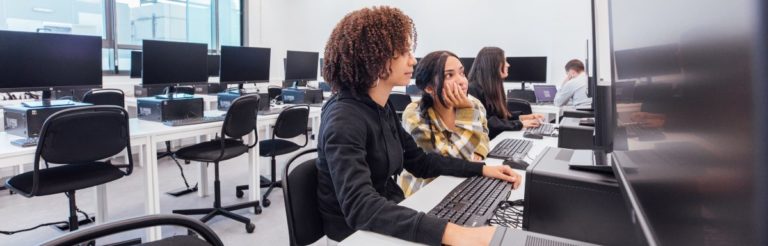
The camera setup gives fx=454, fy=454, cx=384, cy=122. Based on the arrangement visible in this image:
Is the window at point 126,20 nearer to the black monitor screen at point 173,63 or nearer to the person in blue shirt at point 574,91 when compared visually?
the black monitor screen at point 173,63

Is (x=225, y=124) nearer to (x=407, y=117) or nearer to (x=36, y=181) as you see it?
(x=36, y=181)

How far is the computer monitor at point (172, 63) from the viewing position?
256cm

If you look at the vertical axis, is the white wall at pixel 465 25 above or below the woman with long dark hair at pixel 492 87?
above

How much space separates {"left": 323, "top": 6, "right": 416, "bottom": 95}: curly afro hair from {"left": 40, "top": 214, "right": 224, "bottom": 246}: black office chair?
496 millimetres

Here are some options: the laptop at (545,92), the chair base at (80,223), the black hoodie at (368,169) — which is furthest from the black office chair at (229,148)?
the laptop at (545,92)

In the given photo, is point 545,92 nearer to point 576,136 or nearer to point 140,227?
point 576,136

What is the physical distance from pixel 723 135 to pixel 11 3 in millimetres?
5549

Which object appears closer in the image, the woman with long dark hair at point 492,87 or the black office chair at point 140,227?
the black office chair at point 140,227

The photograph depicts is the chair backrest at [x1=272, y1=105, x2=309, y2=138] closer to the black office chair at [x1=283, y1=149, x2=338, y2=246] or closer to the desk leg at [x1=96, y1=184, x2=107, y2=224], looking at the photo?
the desk leg at [x1=96, y1=184, x2=107, y2=224]

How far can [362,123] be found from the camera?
3.62ft

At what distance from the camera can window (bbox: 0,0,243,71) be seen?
174 inches

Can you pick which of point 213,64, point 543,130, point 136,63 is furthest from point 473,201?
point 213,64

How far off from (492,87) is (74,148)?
2188mm

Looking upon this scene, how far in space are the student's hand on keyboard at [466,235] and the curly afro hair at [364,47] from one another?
1.59 feet
